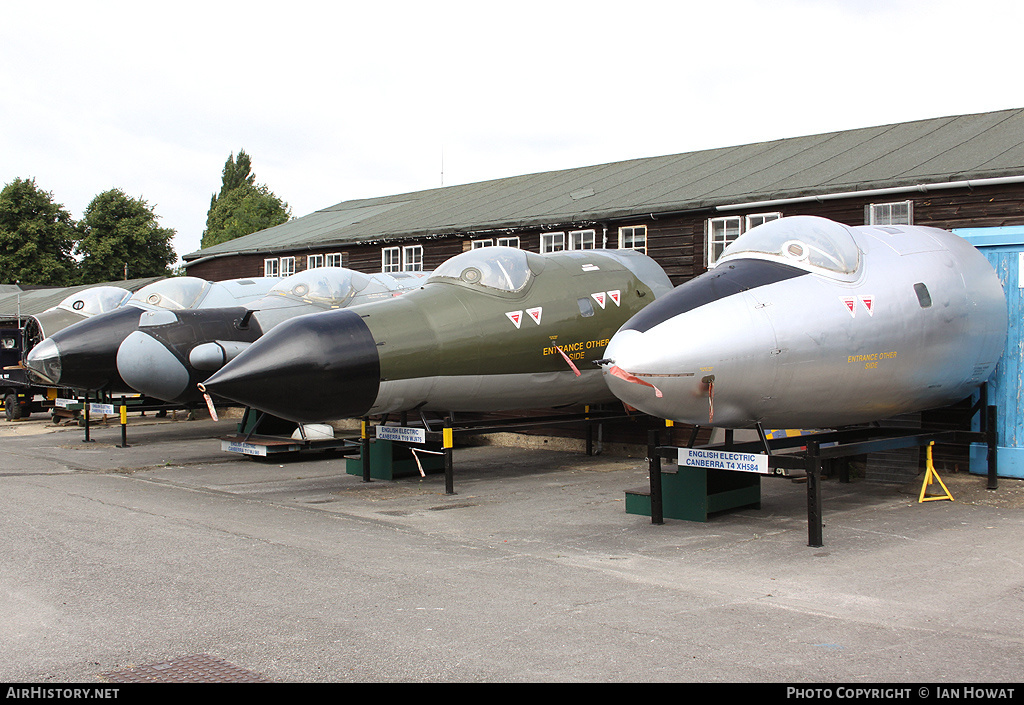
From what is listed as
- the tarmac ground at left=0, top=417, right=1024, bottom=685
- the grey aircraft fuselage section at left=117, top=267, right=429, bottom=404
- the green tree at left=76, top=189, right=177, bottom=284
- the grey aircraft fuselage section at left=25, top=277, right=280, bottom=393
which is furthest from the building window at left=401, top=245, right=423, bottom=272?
the green tree at left=76, top=189, right=177, bottom=284

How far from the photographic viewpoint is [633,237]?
17500 mm

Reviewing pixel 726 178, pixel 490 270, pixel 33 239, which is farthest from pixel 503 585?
pixel 33 239

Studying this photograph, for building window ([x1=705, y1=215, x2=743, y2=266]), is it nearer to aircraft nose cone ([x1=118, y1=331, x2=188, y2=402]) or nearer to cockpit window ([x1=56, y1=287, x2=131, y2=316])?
aircraft nose cone ([x1=118, y1=331, x2=188, y2=402])

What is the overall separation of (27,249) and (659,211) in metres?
49.6

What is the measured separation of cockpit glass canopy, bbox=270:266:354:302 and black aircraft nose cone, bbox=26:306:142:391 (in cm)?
375

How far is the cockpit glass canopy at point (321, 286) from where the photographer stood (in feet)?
52.1

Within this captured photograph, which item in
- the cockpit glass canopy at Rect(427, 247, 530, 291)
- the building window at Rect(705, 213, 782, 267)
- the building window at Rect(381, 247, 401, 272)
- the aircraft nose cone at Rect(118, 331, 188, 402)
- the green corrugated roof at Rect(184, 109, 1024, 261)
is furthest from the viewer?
the building window at Rect(381, 247, 401, 272)

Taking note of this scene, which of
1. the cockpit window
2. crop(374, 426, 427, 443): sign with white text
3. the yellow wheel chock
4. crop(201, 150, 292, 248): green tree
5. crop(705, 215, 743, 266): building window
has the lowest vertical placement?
the yellow wheel chock

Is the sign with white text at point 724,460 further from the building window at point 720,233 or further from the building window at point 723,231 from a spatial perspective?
the building window at point 720,233

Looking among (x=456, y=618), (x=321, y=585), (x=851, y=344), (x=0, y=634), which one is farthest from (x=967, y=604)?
(x=0, y=634)

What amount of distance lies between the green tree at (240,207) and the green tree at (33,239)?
18.2 metres

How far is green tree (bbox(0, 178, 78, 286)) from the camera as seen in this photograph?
54.2 m

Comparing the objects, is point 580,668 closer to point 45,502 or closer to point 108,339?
point 45,502

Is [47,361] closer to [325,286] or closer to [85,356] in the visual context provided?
[85,356]
